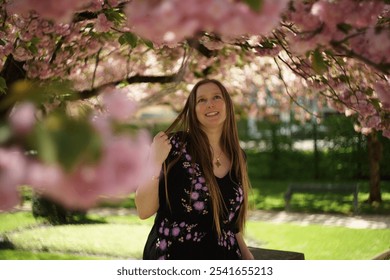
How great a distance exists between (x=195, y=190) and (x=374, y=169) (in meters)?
7.32

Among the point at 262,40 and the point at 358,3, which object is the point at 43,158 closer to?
the point at 358,3

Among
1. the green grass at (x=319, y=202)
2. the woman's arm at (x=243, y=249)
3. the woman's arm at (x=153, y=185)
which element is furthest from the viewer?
the green grass at (x=319, y=202)

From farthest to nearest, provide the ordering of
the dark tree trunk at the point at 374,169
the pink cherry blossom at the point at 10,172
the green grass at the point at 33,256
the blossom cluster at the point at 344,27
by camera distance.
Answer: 1. the dark tree trunk at the point at 374,169
2. the green grass at the point at 33,256
3. the blossom cluster at the point at 344,27
4. the pink cherry blossom at the point at 10,172

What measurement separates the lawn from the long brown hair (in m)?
3.18

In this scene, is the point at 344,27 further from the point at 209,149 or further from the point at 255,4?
the point at 209,149

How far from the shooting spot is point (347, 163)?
12.9 metres

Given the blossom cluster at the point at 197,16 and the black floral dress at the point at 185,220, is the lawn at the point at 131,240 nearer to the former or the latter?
the black floral dress at the point at 185,220

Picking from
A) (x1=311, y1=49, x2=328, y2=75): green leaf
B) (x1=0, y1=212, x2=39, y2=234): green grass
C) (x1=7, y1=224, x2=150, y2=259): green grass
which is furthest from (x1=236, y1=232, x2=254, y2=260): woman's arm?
(x1=0, y1=212, x2=39, y2=234): green grass

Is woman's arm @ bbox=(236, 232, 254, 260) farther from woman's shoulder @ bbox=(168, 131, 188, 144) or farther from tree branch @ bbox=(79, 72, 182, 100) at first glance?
tree branch @ bbox=(79, 72, 182, 100)

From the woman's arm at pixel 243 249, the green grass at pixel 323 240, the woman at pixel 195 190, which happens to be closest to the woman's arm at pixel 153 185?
the woman at pixel 195 190

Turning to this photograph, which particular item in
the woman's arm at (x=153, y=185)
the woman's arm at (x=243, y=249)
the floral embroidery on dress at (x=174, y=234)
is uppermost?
the woman's arm at (x=153, y=185)

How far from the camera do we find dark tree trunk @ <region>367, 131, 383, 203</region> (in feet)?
32.9

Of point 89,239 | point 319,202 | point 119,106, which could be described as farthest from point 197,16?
point 319,202

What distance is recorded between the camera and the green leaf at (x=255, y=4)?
3.99 ft
